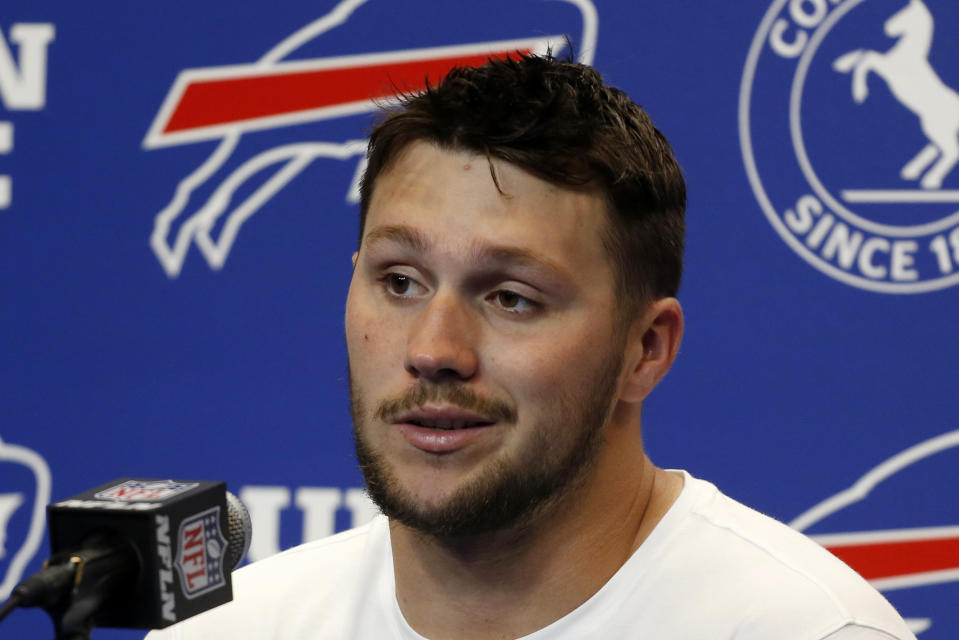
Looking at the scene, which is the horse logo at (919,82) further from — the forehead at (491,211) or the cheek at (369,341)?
the cheek at (369,341)

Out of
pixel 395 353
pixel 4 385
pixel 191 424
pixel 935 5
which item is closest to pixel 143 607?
pixel 395 353

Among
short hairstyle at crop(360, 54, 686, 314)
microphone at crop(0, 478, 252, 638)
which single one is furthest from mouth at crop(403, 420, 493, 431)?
microphone at crop(0, 478, 252, 638)

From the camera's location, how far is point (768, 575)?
1338 millimetres

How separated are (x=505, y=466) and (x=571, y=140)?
0.35 meters

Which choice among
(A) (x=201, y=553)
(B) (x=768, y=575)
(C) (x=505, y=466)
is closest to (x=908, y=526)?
(B) (x=768, y=575)

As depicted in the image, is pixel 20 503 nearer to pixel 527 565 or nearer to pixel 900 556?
pixel 527 565

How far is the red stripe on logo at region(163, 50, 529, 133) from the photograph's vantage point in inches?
82.3

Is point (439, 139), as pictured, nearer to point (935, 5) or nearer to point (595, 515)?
point (595, 515)

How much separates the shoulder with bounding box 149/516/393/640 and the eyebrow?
0.43 metres

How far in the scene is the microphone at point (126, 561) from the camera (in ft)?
2.63

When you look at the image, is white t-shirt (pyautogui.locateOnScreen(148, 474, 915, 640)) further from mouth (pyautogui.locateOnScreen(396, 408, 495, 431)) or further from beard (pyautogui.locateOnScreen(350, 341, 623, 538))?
mouth (pyautogui.locateOnScreen(396, 408, 495, 431))

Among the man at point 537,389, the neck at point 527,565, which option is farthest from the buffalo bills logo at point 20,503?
the neck at point 527,565

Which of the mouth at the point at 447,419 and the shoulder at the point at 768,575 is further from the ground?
the mouth at the point at 447,419

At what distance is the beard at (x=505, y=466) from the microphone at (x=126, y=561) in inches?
13.8
